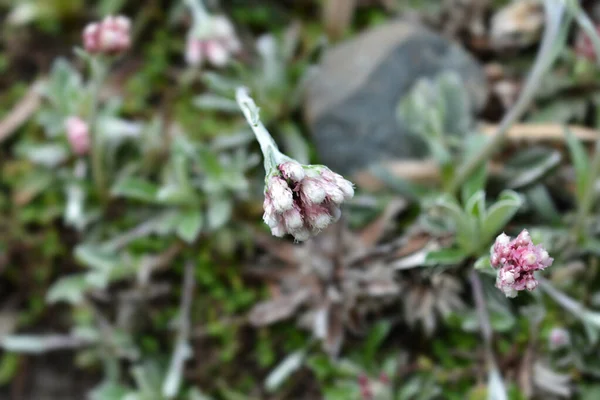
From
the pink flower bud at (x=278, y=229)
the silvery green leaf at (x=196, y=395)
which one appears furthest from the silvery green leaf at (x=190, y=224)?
the pink flower bud at (x=278, y=229)

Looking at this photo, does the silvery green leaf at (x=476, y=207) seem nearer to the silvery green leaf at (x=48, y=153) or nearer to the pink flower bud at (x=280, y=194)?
the pink flower bud at (x=280, y=194)

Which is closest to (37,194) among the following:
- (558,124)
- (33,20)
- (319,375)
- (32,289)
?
(32,289)

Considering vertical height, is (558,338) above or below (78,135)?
below

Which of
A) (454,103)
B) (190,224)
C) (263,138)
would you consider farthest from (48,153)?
(454,103)

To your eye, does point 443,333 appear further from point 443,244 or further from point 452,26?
point 452,26

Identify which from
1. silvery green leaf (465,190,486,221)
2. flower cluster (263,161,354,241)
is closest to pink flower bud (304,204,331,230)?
flower cluster (263,161,354,241)

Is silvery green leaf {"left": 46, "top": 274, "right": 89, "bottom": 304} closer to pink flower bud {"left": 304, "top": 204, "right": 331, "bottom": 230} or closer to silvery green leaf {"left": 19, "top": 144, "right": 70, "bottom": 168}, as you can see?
silvery green leaf {"left": 19, "top": 144, "right": 70, "bottom": 168}

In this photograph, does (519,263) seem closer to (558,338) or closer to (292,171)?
(292,171)
